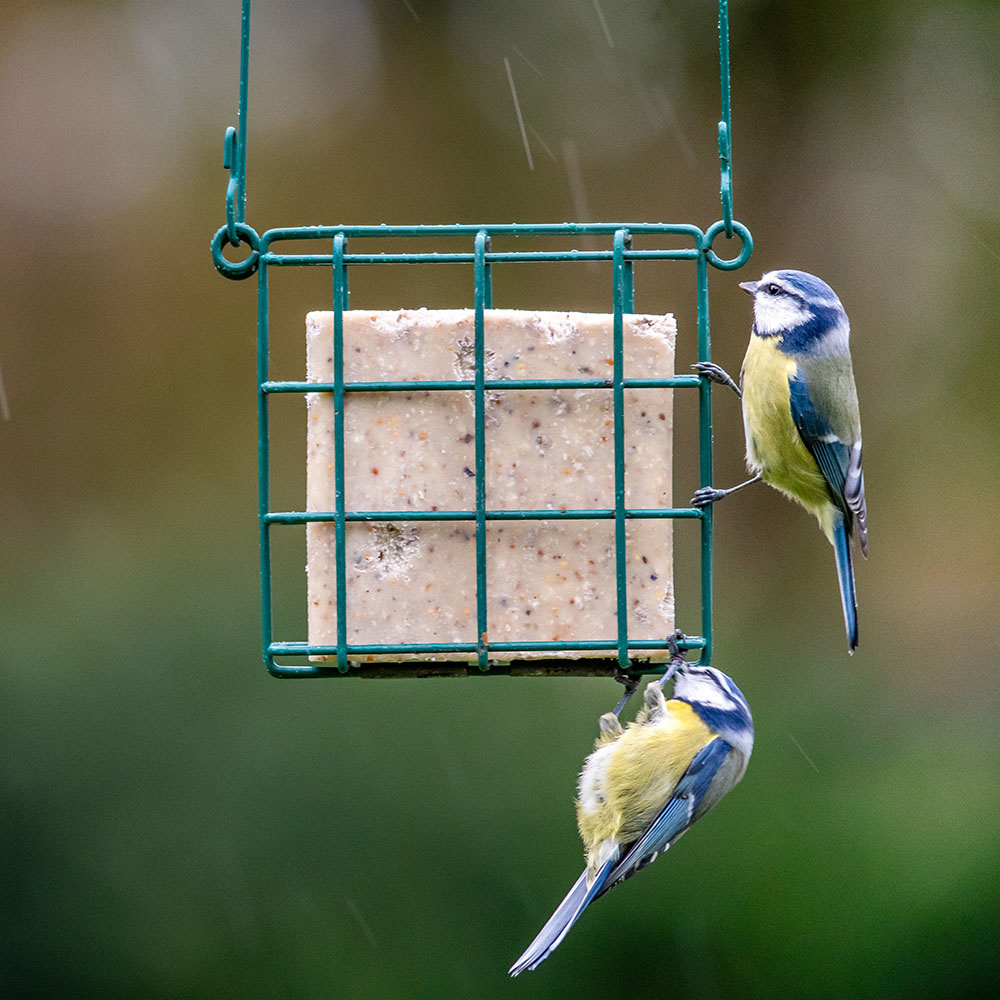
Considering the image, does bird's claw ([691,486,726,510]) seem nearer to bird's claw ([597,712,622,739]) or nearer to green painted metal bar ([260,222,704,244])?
green painted metal bar ([260,222,704,244])

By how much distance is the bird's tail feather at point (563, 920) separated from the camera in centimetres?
346

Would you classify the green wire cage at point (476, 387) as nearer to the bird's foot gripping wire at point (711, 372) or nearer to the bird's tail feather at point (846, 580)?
the bird's foot gripping wire at point (711, 372)

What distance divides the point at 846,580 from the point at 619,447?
1.20 meters

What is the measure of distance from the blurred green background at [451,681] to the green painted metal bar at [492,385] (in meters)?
1.84

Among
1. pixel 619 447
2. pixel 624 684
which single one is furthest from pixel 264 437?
pixel 624 684

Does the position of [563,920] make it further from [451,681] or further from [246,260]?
[246,260]

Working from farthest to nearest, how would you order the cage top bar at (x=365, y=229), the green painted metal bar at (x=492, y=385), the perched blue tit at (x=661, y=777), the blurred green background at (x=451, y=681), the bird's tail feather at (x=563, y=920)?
1. the blurred green background at (x=451, y=681)
2. the perched blue tit at (x=661, y=777)
3. the bird's tail feather at (x=563, y=920)
4. the green painted metal bar at (x=492, y=385)
5. the cage top bar at (x=365, y=229)

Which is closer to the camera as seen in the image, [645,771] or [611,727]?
Result: [645,771]

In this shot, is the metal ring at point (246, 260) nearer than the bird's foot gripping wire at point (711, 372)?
Yes

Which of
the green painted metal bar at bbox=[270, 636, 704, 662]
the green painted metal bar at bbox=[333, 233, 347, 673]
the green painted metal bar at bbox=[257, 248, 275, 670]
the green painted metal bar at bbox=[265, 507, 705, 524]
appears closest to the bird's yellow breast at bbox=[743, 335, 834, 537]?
the green painted metal bar at bbox=[265, 507, 705, 524]

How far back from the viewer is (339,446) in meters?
3.06

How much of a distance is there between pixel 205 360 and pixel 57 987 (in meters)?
2.92

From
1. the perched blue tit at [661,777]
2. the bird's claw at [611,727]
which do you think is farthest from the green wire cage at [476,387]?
the bird's claw at [611,727]

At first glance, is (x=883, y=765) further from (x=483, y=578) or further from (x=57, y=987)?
(x=57, y=987)
